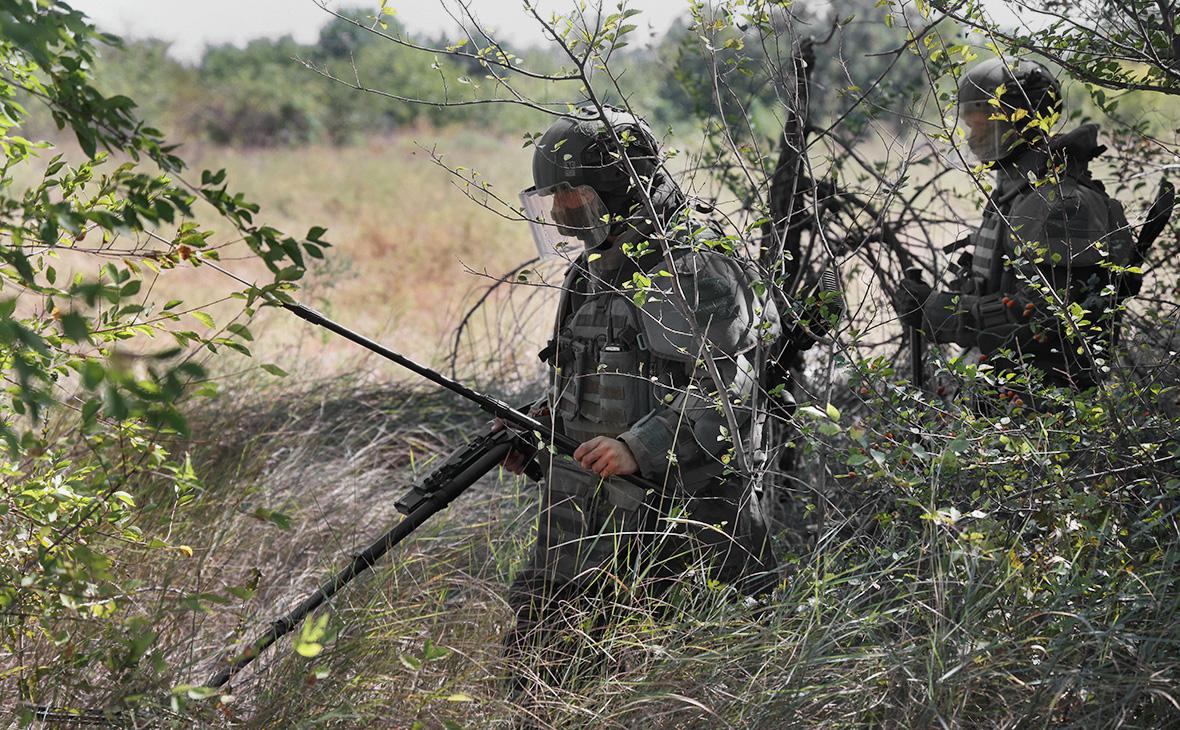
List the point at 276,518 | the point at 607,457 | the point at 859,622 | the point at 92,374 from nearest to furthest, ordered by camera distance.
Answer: the point at 92,374 < the point at 276,518 < the point at 859,622 < the point at 607,457

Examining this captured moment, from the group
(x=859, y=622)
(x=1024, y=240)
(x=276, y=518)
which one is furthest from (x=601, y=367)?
(x=1024, y=240)

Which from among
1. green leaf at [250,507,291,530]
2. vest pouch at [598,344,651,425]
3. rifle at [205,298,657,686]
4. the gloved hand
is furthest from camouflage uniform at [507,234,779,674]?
the gloved hand

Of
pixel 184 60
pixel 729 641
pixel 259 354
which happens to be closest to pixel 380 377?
pixel 259 354

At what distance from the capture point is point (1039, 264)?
129 inches

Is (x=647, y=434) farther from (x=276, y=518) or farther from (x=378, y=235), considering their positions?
(x=378, y=235)

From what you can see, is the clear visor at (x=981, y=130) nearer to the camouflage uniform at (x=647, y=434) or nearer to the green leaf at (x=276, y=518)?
the camouflage uniform at (x=647, y=434)

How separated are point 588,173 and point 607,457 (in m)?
0.74

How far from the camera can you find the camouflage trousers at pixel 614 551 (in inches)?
108

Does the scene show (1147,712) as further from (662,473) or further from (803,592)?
(662,473)

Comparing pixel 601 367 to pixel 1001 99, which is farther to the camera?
pixel 1001 99

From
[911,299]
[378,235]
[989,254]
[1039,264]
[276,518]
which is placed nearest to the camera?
[276,518]

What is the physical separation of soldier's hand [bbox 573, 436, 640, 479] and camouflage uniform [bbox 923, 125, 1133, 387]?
112cm

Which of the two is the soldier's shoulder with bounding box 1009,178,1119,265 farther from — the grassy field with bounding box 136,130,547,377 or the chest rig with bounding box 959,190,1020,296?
→ the grassy field with bounding box 136,130,547,377

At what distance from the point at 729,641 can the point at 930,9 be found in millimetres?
1463
